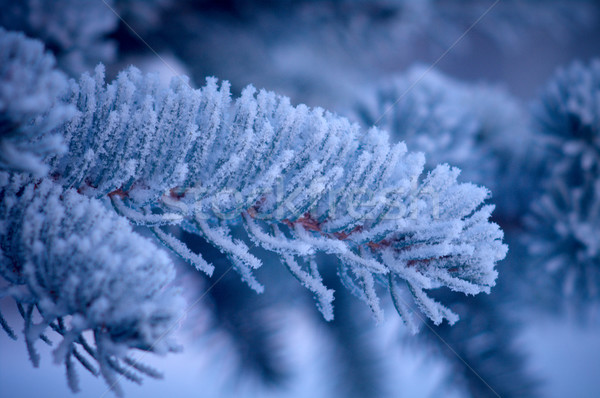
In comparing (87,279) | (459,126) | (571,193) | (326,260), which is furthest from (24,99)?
(571,193)

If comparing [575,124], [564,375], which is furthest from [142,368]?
[564,375]

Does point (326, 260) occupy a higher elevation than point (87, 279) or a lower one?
higher

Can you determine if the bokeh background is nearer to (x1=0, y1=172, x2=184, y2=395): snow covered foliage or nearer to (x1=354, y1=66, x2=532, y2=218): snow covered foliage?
(x1=354, y1=66, x2=532, y2=218): snow covered foliage

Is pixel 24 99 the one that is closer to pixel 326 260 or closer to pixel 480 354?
pixel 326 260

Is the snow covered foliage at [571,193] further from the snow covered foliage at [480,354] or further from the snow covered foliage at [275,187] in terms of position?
the snow covered foliage at [275,187]

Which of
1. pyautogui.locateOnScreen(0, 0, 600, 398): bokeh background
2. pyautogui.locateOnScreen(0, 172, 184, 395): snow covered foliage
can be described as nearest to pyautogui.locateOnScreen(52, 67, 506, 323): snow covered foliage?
pyautogui.locateOnScreen(0, 172, 184, 395): snow covered foliage

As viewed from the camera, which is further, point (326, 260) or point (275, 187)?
point (326, 260)
